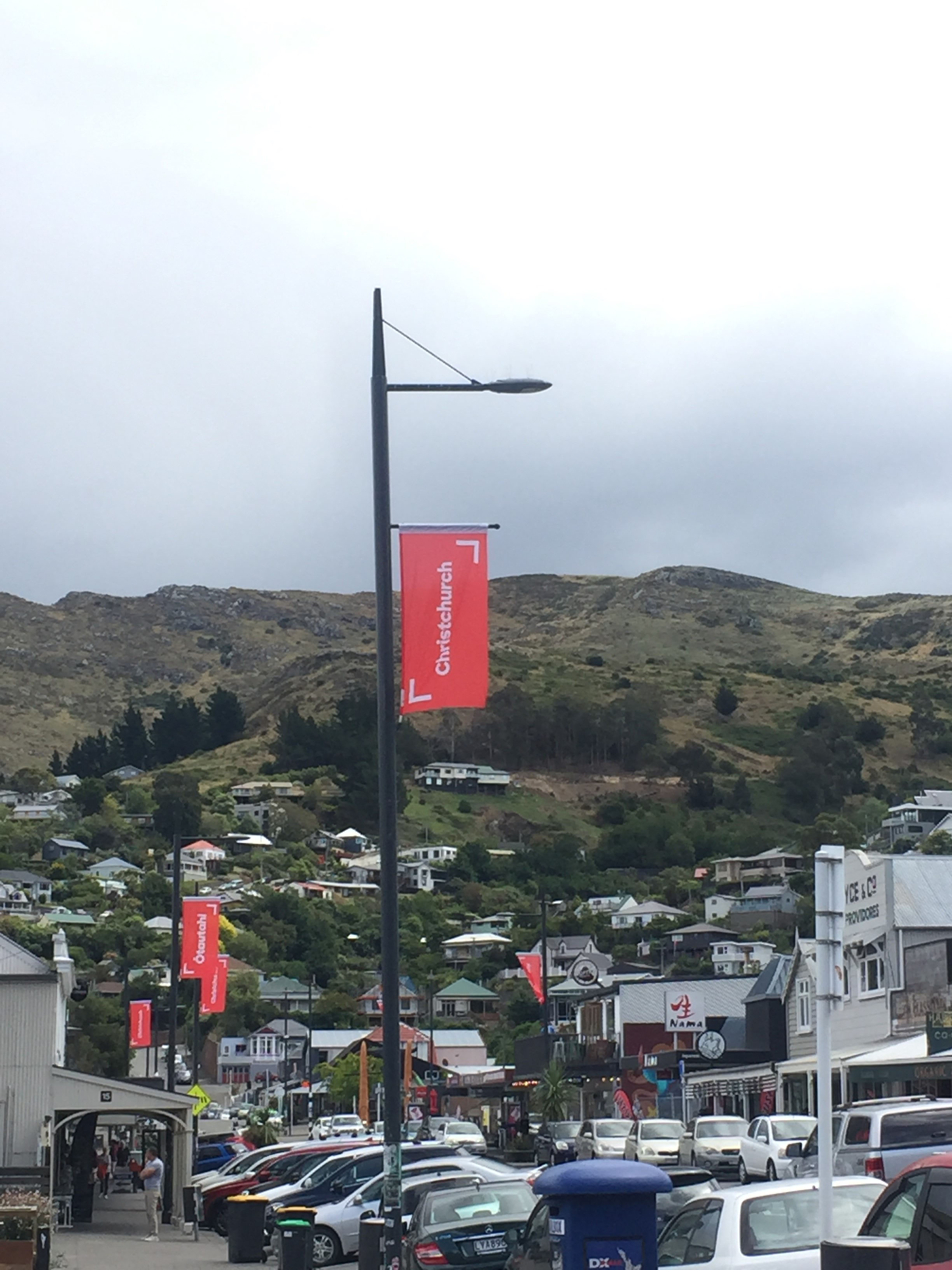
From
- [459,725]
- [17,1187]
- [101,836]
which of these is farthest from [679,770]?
[17,1187]

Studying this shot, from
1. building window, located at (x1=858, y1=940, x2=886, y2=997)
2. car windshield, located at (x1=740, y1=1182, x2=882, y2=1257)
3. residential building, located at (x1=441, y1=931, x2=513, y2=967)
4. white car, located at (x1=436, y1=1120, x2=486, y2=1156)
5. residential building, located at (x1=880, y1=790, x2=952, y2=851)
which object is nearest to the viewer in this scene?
car windshield, located at (x1=740, y1=1182, x2=882, y2=1257)

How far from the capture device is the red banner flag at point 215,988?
139ft

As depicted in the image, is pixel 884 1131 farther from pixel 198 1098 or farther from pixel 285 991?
pixel 285 991

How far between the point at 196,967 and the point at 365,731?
143m

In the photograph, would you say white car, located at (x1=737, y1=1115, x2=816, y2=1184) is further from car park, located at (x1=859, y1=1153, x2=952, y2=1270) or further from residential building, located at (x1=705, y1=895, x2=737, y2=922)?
residential building, located at (x1=705, y1=895, x2=737, y2=922)

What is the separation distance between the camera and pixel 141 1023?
53.7 meters

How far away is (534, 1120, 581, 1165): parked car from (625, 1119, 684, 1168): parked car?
1.24 meters

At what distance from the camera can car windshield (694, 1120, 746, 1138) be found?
35.0 m

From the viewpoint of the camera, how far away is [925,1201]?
35.9 ft

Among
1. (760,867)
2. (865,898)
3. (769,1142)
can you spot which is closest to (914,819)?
(760,867)

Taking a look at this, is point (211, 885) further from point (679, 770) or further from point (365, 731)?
point (679, 770)

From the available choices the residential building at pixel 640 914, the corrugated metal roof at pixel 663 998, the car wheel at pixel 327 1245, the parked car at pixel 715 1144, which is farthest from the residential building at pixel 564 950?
the car wheel at pixel 327 1245

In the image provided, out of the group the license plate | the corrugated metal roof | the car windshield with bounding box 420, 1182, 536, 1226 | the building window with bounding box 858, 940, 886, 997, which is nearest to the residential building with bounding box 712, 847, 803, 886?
the corrugated metal roof

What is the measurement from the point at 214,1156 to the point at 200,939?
937 cm
